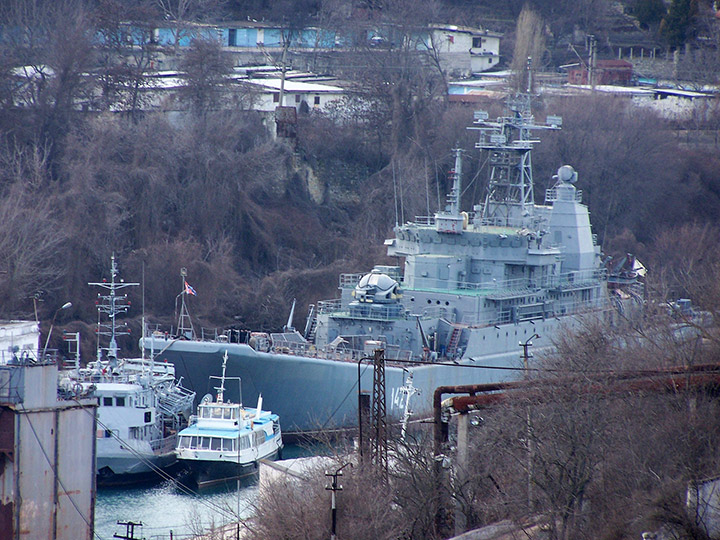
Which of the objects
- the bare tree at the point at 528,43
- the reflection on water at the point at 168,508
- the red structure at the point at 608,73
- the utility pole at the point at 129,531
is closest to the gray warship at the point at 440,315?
the reflection on water at the point at 168,508

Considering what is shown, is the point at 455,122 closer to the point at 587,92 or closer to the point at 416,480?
the point at 587,92

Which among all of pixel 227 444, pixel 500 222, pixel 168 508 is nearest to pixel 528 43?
pixel 500 222

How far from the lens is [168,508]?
104ft

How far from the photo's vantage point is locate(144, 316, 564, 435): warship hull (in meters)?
36.1

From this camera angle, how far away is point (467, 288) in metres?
39.9

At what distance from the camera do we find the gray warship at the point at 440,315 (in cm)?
3650

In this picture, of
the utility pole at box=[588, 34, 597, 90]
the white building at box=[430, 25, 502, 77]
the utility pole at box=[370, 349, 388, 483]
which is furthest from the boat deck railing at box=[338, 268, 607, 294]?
the white building at box=[430, 25, 502, 77]

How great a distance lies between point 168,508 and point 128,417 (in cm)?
331

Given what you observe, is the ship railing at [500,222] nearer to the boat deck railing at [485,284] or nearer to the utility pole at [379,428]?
the boat deck railing at [485,284]

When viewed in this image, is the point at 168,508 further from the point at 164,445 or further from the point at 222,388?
the point at 222,388

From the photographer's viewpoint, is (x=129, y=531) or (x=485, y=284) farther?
(x=485, y=284)

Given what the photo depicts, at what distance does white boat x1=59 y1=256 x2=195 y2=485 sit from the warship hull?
1.43 m

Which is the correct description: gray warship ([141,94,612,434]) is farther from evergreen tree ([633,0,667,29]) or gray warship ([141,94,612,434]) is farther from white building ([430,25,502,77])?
evergreen tree ([633,0,667,29])

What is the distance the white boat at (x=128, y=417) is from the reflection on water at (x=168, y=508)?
0.58 m
